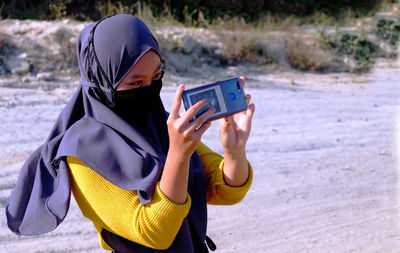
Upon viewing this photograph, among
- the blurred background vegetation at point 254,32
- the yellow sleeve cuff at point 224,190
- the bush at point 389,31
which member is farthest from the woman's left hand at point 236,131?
the bush at point 389,31

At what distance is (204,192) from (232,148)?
8.1 inches

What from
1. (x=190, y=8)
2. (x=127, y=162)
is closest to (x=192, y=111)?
(x=127, y=162)

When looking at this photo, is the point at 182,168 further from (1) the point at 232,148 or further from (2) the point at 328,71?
(2) the point at 328,71

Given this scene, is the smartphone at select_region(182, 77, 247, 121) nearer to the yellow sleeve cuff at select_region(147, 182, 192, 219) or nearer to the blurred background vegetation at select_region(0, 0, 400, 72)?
the yellow sleeve cuff at select_region(147, 182, 192, 219)

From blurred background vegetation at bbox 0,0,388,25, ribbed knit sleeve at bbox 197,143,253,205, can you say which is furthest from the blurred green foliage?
ribbed knit sleeve at bbox 197,143,253,205

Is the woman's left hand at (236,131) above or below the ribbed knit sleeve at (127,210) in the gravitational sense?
above

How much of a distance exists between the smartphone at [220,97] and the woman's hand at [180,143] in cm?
4

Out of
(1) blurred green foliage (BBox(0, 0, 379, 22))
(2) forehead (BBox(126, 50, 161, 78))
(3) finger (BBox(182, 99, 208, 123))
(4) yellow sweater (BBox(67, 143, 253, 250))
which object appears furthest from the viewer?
(1) blurred green foliage (BBox(0, 0, 379, 22))

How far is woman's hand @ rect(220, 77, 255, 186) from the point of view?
1782 millimetres

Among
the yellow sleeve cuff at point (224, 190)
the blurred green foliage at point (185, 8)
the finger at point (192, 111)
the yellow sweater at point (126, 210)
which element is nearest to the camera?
the finger at point (192, 111)

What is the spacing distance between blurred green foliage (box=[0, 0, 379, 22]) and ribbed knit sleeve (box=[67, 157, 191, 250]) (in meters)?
8.54

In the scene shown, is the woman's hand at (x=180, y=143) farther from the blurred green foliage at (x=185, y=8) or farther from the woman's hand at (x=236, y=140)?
the blurred green foliage at (x=185, y=8)

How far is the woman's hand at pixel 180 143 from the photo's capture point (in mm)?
1494

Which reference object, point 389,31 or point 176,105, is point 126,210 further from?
point 389,31
